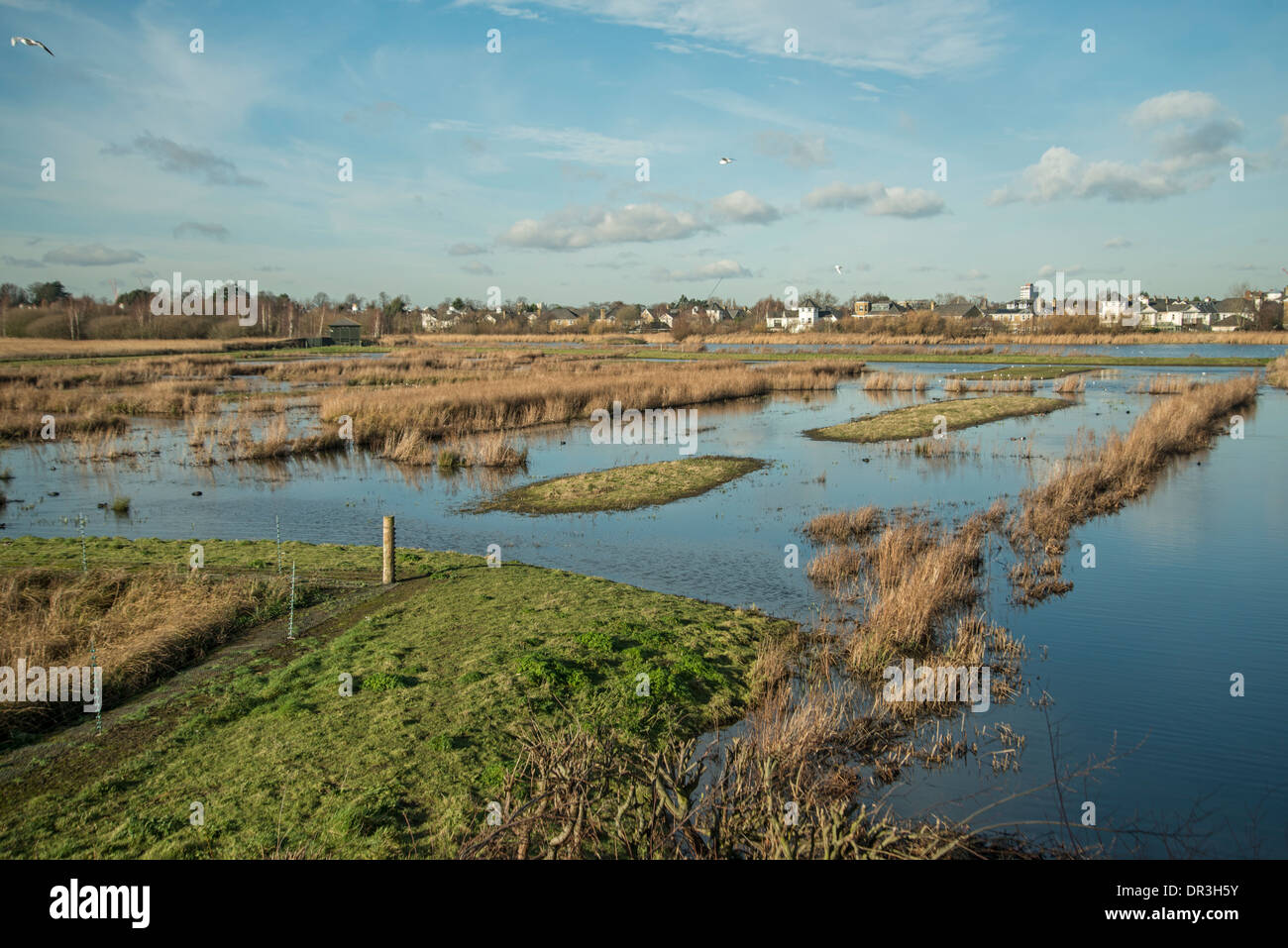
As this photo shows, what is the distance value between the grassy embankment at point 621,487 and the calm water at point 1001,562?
76cm

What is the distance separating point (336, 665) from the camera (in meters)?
10.9

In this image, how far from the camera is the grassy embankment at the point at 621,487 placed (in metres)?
23.5

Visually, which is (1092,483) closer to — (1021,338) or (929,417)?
(929,417)

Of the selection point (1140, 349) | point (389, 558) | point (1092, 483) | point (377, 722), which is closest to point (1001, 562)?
point (1092, 483)

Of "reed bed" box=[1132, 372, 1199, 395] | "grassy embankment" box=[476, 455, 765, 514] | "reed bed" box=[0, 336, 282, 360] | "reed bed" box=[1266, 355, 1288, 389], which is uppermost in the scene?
"reed bed" box=[0, 336, 282, 360]

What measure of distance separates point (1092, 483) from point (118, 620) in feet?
74.1

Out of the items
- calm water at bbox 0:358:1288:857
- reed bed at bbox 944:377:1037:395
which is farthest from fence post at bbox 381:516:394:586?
reed bed at bbox 944:377:1037:395

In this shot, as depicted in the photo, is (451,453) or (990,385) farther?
(990,385)

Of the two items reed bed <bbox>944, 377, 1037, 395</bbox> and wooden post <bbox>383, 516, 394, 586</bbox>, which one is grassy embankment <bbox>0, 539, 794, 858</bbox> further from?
reed bed <bbox>944, 377, 1037, 395</bbox>

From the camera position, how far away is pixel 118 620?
475 inches

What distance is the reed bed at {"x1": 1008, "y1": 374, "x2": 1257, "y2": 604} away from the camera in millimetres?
16469

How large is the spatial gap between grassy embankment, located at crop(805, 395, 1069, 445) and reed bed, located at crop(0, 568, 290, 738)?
84.3ft

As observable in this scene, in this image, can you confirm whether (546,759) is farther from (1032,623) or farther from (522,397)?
(522,397)

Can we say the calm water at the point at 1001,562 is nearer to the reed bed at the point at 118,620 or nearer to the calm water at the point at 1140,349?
the reed bed at the point at 118,620
